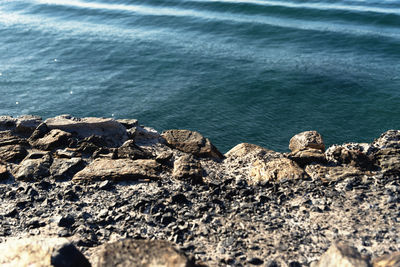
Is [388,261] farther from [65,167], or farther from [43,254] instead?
[65,167]

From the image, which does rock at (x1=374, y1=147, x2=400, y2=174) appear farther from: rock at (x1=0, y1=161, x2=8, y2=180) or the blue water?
rock at (x1=0, y1=161, x2=8, y2=180)

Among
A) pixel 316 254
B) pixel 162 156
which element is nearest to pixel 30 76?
pixel 162 156

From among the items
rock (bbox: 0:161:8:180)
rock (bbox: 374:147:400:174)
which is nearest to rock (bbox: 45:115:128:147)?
rock (bbox: 0:161:8:180)

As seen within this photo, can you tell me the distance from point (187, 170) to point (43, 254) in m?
3.63

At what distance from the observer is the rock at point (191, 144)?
9391mm

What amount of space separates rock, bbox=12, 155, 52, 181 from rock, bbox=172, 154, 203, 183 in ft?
9.22

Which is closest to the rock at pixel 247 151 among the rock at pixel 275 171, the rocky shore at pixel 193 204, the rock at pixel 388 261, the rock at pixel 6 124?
the rocky shore at pixel 193 204

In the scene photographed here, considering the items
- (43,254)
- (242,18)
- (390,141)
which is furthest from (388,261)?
(242,18)

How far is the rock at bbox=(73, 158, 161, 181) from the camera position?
301 inches

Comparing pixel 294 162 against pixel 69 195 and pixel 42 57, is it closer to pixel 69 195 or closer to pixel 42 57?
pixel 69 195

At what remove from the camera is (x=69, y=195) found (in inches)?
278

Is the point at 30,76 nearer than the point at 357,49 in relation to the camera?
Yes

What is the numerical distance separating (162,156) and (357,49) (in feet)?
57.4

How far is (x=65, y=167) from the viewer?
800 cm
